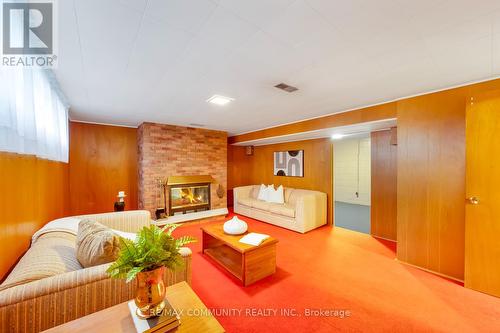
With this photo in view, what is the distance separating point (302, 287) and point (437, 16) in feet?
8.60

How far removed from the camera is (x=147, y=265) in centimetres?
98

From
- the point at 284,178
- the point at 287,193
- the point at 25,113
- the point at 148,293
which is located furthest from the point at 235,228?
the point at 284,178

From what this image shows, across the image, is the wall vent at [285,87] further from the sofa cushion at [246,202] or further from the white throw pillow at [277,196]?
the sofa cushion at [246,202]

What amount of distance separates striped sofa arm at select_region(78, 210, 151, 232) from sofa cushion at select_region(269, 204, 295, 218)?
2592 mm

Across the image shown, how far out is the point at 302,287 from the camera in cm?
223

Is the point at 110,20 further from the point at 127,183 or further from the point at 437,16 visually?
the point at 127,183

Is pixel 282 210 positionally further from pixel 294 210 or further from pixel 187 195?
pixel 187 195

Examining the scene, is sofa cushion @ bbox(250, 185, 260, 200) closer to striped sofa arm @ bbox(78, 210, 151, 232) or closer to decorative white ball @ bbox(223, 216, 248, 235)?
decorative white ball @ bbox(223, 216, 248, 235)

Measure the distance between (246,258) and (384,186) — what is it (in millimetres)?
3024

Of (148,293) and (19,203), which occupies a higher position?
(19,203)

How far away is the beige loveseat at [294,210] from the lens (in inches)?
157

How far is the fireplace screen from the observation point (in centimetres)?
466

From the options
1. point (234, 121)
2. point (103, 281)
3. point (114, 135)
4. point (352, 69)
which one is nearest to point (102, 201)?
point (114, 135)

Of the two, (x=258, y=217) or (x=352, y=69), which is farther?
(x=258, y=217)
